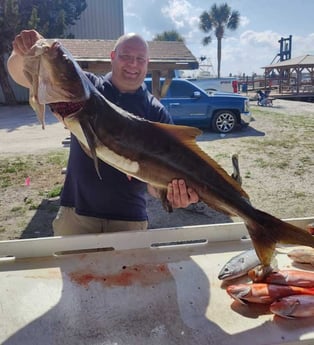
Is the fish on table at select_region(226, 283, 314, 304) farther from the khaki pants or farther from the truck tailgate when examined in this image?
the khaki pants

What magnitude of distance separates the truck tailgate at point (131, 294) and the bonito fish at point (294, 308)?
0.11 ft

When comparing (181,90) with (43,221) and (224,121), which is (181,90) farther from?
(43,221)

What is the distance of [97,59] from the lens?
7.00 m

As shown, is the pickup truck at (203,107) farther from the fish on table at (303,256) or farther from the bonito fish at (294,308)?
the bonito fish at (294,308)

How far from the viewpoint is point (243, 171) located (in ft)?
28.7

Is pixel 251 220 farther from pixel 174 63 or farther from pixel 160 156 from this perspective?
pixel 174 63

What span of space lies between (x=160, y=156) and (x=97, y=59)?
5.39 metres

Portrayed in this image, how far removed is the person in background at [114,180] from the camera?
2.57 m

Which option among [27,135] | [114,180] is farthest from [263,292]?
[27,135]

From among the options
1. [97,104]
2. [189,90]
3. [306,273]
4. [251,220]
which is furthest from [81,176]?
[189,90]

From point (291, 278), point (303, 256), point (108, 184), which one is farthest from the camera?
point (108, 184)

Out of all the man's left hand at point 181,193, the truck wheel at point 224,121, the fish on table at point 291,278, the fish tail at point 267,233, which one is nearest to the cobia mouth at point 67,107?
the man's left hand at point 181,193

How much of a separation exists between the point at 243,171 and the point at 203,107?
516cm

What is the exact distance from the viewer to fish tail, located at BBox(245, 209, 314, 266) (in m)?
1.91
